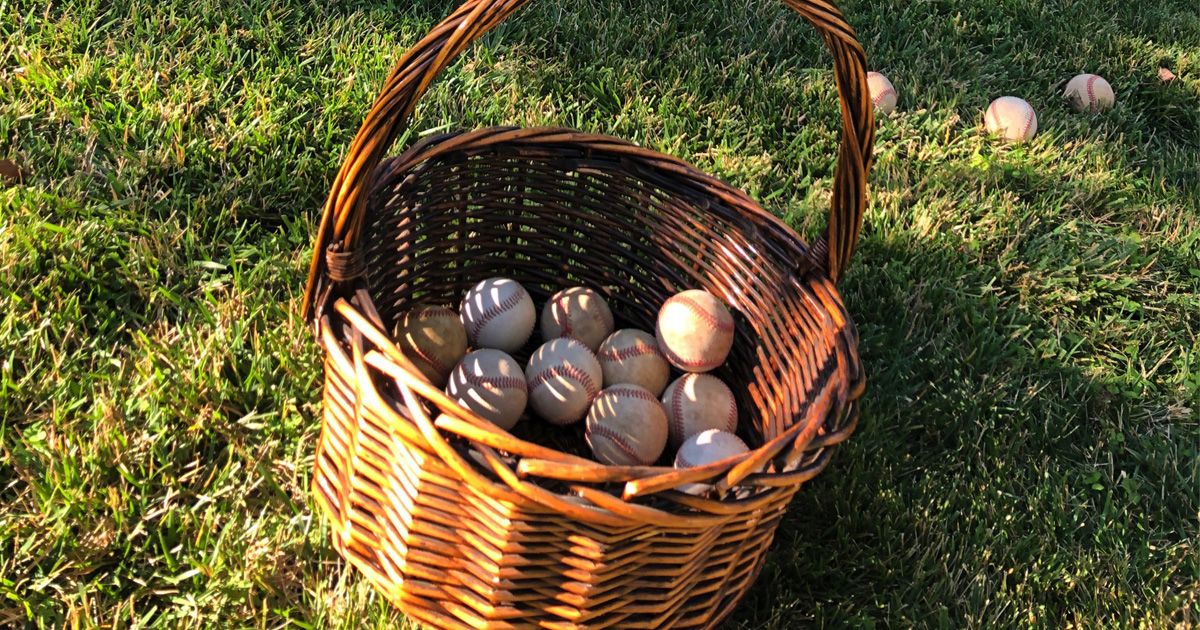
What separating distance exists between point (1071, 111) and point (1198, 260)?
85 centimetres

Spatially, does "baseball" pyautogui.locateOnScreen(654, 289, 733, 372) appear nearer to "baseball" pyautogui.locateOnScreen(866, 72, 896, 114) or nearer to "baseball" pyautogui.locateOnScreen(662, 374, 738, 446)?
"baseball" pyautogui.locateOnScreen(662, 374, 738, 446)

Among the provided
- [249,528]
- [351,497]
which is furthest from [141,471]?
[351,497]

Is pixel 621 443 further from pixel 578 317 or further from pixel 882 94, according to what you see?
pixel 882 94

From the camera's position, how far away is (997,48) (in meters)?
3.60

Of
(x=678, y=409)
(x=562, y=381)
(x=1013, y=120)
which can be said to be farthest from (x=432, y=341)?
(x=1013, y=120)

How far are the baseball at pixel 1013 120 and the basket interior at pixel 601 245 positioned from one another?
1.58 metres

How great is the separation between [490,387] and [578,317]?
1.13ft

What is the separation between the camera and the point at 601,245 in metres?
2.18

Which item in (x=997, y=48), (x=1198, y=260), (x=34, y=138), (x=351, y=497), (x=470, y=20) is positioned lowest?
(x=1198, y=260)

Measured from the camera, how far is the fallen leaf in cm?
222

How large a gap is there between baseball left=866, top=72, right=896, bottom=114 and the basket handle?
5.32 ft

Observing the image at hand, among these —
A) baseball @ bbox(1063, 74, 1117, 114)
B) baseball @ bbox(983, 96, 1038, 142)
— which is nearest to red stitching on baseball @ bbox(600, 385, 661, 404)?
baseball @ bbox(983, 96, 1038, 142)

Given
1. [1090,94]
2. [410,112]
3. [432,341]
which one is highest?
[410,112]

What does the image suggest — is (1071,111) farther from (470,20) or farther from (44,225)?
(44,225)
